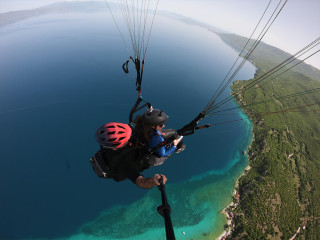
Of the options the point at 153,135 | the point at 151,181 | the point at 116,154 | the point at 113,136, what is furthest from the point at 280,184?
the point at 113,136

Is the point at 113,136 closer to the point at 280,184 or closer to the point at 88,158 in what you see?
the point at 88,158

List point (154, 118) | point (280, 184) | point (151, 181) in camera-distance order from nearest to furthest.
A: point (151, 181) → point (154, 118) → point (280, 184)

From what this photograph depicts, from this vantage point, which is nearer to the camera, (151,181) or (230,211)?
(151,181)

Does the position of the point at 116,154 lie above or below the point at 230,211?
above

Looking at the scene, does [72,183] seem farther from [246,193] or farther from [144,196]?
[246,193]

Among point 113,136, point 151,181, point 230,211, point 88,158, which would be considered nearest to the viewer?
point 151,181

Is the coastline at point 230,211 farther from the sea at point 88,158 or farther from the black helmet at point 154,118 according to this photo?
the black helmet at point 154,118


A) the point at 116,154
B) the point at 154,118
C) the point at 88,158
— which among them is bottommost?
the point at 88,158

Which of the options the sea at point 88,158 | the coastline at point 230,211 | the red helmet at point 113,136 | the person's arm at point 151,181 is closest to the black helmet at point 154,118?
the red helmet at point 113,136
